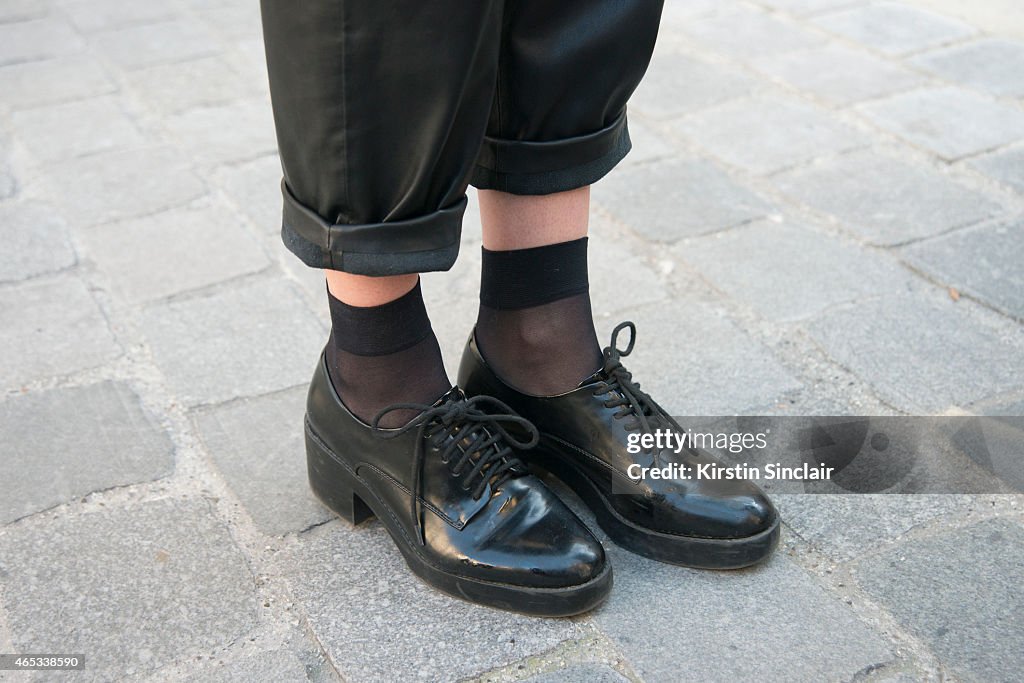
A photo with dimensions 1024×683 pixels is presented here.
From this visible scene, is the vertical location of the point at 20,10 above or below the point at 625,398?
below

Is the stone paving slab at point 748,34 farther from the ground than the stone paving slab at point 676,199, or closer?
farther from the ground

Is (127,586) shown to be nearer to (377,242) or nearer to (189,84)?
(377,242)

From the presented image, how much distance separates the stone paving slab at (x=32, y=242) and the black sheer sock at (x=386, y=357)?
87cm

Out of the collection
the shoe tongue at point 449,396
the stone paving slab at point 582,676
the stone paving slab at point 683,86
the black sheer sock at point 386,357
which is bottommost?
the stone paving slab at point 683,86

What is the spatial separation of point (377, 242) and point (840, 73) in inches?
70.8

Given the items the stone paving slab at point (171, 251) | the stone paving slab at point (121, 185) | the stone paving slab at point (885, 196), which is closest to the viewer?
the stone paving slab at point (171, 251)

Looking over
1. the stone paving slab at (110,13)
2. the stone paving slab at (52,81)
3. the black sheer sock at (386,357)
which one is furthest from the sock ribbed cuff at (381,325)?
the stone paving slab at (110,13)

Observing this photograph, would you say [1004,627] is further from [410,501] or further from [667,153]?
[667,153]

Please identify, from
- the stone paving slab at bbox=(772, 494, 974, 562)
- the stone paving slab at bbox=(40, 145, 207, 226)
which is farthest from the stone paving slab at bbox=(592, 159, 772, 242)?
the stone paving slab at bbox=(40, 145, 207, 226)

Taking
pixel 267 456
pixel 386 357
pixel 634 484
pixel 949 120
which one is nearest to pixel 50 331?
pixel 267 456

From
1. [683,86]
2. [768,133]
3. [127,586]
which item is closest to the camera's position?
[127,586]

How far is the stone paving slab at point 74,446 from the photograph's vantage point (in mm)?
→ 1291

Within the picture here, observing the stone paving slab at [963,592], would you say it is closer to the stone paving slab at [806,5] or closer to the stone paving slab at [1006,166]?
the stone paving slab at [1006,166]

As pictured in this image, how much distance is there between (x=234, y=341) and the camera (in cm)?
161
